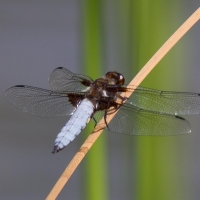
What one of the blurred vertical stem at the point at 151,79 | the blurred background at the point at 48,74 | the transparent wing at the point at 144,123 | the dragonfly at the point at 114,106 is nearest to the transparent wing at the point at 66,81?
the dragonfly at the point at 114,106

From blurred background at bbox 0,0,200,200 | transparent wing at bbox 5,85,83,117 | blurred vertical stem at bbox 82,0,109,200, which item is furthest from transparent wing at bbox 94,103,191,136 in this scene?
blurred background at bbox 0,0,200,200

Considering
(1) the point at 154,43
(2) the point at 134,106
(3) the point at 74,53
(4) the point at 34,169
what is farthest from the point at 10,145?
(2) the point at 134,106

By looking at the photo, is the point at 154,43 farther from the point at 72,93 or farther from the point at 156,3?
the point at 72,93

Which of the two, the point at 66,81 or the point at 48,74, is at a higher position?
the point at 48,74

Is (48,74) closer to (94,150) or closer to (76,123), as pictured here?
(94,150)

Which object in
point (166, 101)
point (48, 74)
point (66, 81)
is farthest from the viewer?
point (48, 74)

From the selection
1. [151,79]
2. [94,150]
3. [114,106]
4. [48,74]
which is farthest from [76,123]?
[48,74]
